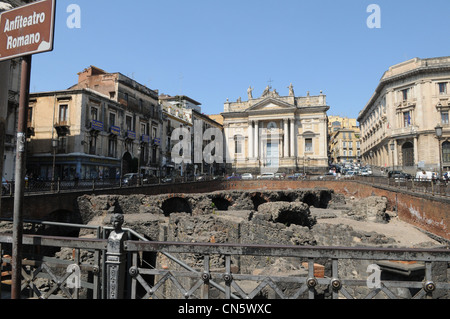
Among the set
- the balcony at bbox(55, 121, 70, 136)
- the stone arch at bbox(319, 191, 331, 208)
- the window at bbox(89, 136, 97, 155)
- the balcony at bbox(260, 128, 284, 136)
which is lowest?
the stone arch at bbox(319, 191, 331, 208)

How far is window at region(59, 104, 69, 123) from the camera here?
2984 cm

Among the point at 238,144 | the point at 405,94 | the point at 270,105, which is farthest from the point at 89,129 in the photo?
the point at 405,94

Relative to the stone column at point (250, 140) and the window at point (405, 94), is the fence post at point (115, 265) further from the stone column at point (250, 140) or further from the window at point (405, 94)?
the stone column at point (250, 140)

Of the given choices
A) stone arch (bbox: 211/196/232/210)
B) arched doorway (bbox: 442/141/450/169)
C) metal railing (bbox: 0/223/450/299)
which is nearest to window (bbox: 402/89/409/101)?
arched doorway (bbox: 442/141/450/169)

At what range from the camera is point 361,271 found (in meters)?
7.83

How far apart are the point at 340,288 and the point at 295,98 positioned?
201 feet

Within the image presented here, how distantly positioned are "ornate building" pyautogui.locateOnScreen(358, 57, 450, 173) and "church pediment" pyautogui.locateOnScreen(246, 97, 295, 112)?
658 inches

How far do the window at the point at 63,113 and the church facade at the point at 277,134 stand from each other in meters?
34.6

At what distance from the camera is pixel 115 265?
9.93 ft

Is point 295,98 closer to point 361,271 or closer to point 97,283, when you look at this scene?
point 361,271

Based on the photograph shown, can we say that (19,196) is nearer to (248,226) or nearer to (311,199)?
(248,226)

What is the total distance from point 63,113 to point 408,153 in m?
44.9

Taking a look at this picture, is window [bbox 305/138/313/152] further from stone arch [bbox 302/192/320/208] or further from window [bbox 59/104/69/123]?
window [bbox 59/104/69/123]

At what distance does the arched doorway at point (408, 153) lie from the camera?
42.8 meters
